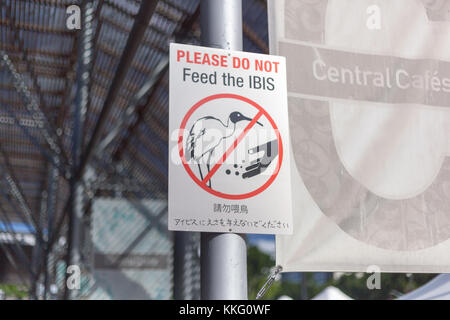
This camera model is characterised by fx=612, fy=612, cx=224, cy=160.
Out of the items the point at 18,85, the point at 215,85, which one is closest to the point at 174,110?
the point at 215,85

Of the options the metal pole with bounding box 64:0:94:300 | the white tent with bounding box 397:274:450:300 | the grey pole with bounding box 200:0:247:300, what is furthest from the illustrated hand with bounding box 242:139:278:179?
the metal pole with bounding box 64:0:94:300

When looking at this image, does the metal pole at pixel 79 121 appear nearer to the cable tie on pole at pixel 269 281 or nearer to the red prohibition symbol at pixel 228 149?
the red prohibition symbol at pixel 228 149

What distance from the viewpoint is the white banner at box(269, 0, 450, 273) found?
149 inches

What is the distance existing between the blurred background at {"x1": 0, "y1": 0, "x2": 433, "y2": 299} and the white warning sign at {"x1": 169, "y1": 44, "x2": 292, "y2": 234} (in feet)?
20.5

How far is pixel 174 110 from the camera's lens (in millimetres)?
3406

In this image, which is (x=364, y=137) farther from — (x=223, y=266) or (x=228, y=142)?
(x=223, y=266)

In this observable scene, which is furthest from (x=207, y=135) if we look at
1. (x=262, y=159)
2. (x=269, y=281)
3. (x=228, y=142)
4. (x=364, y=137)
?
(x=364, y=137)

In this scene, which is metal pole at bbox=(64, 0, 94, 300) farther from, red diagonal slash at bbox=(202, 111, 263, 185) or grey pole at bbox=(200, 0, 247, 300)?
grey pole at bbox=(200, 0, 247, 300)

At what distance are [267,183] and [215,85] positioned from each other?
0.63 metres

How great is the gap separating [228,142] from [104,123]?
39.8ft

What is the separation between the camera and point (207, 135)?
11.2 feet

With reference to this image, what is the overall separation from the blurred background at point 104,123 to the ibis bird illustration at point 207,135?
6400mm
